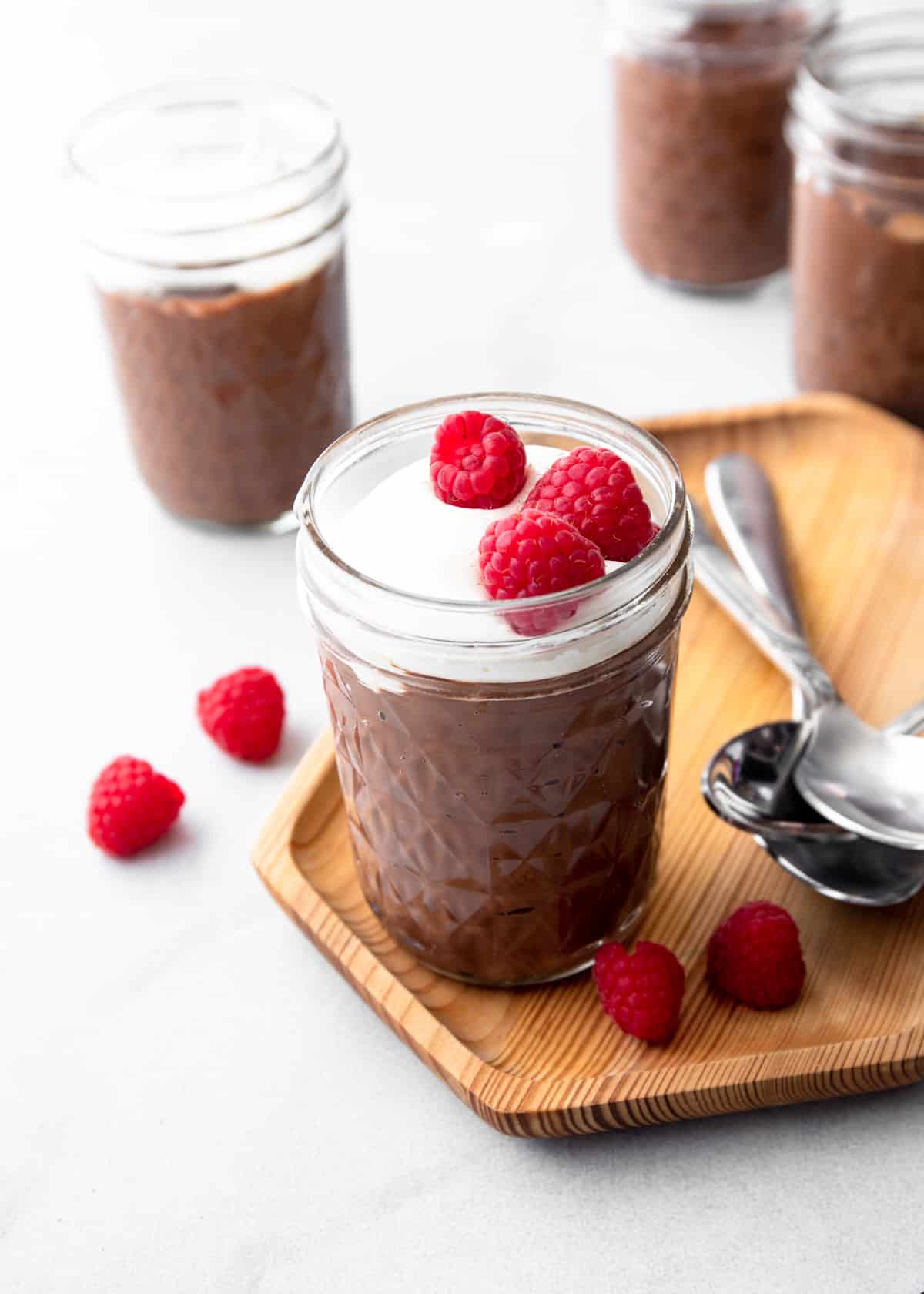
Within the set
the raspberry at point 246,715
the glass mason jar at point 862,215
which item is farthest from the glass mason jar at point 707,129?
the raspberry at point 246,715

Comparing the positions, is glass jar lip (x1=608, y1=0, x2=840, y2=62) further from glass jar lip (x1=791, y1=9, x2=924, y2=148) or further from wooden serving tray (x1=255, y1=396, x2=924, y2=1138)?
wooden serving tray (x1=255, y1=396, x2=924, y2=1138)

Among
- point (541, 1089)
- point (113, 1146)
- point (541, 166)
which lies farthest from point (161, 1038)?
point (541, 166)

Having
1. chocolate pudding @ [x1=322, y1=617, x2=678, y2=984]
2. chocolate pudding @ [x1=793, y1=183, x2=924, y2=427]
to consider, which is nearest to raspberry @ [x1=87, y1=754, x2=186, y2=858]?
chocolate pudding @ [x1=322, y1=617, x2=678, y2=984]

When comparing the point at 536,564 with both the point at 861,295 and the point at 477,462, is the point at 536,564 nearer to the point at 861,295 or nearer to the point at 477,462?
the point at 477,462

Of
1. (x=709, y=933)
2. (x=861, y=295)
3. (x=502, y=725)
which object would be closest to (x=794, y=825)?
(x=709, y=933)

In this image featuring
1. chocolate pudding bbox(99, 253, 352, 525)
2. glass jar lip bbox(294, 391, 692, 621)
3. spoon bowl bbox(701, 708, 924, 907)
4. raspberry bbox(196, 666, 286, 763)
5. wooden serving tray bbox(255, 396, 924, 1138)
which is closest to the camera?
glass jar lip bbox(294, 391, 692, 621)

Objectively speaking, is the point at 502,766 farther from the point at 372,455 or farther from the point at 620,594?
the point at 372,455
